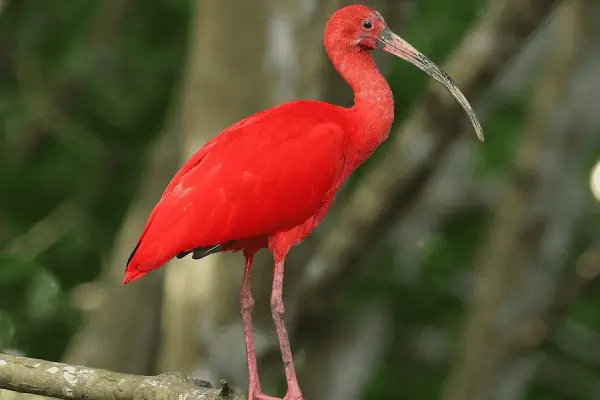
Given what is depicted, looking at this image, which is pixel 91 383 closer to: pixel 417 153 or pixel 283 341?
pixel 283 341

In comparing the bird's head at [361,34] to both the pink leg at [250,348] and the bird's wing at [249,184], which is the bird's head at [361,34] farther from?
the pink leg at [250,348]

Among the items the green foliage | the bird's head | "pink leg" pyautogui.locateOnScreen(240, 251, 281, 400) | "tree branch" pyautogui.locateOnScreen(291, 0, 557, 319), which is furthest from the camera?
the green foliage

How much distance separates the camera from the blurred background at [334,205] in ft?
24.5

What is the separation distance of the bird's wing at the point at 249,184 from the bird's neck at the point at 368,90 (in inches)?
6.6

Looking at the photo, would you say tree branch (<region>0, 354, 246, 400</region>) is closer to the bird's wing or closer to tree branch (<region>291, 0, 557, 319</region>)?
the bird's wing

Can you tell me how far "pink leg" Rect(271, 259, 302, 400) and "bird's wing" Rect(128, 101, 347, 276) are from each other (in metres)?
0.24

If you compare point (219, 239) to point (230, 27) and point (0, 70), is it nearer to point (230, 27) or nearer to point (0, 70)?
point (230, 27)

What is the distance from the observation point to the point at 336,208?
876 cm

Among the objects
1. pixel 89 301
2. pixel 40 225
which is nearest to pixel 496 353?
pixel 89 301

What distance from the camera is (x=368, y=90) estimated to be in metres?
3.87

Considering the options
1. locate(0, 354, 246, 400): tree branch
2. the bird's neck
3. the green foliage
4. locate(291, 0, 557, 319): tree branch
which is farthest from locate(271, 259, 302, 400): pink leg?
the green foliage

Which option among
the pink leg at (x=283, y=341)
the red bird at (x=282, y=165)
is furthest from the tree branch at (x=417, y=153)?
the red bird at (x=282, y=165)

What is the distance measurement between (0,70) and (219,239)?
927cm

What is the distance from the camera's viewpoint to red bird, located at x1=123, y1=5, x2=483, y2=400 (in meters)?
3.85
